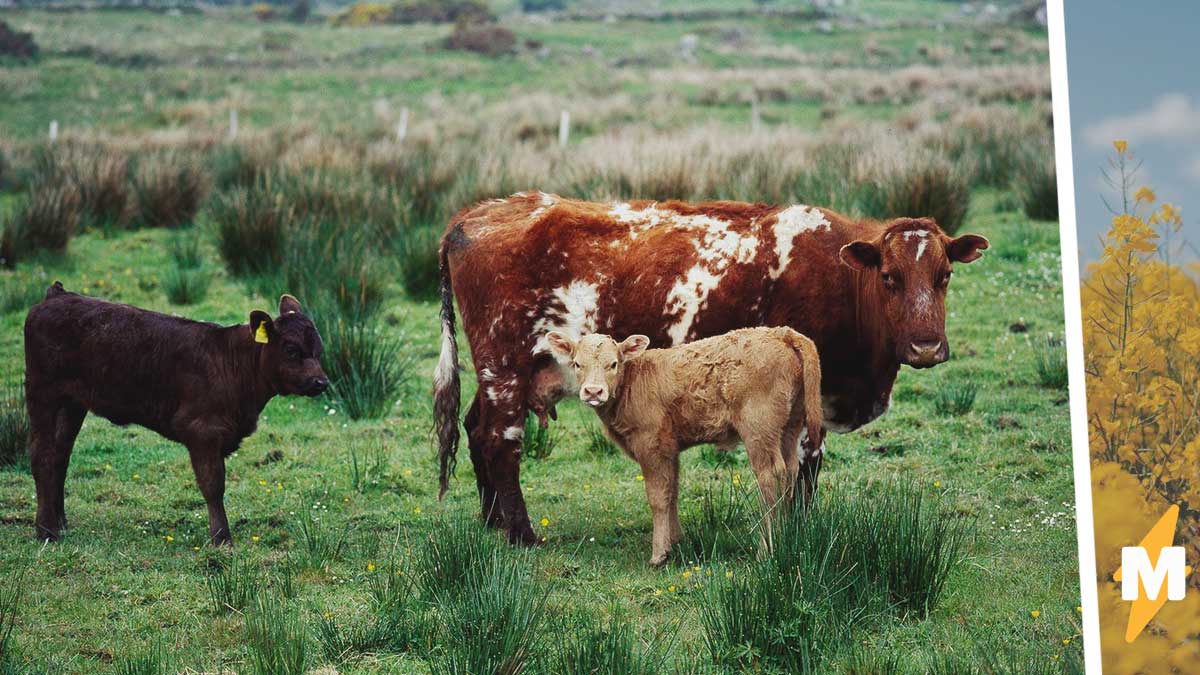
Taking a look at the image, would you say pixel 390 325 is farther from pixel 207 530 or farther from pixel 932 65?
pixel 932 65

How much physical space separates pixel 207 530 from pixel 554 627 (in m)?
2.81

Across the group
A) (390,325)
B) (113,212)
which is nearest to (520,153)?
(113,212)

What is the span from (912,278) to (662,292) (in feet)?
4.15

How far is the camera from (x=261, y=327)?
694cm

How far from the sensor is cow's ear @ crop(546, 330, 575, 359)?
6520 mm

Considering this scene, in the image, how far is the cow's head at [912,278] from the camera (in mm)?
6305

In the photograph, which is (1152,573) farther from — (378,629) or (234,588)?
(234,588)

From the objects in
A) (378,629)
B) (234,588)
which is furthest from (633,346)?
(234,588)

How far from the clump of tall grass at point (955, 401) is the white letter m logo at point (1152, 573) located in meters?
4.50

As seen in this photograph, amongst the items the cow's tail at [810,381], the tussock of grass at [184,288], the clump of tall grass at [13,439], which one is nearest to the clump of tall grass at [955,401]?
the cow's tail at [810,381]

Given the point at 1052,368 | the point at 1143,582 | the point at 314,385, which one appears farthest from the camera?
the point at 1052,368

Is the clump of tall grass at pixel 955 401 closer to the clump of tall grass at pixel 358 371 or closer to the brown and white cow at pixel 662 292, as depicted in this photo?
the brown and white cow at pixel 662 292

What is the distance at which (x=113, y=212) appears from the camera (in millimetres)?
15195

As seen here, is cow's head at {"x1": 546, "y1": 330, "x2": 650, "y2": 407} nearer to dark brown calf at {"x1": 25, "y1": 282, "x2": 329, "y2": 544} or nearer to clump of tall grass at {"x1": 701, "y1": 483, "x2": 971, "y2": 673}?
clump of tall grass at {"x1": 701, "y1": 483, "x2": 971, "y2": 673}
